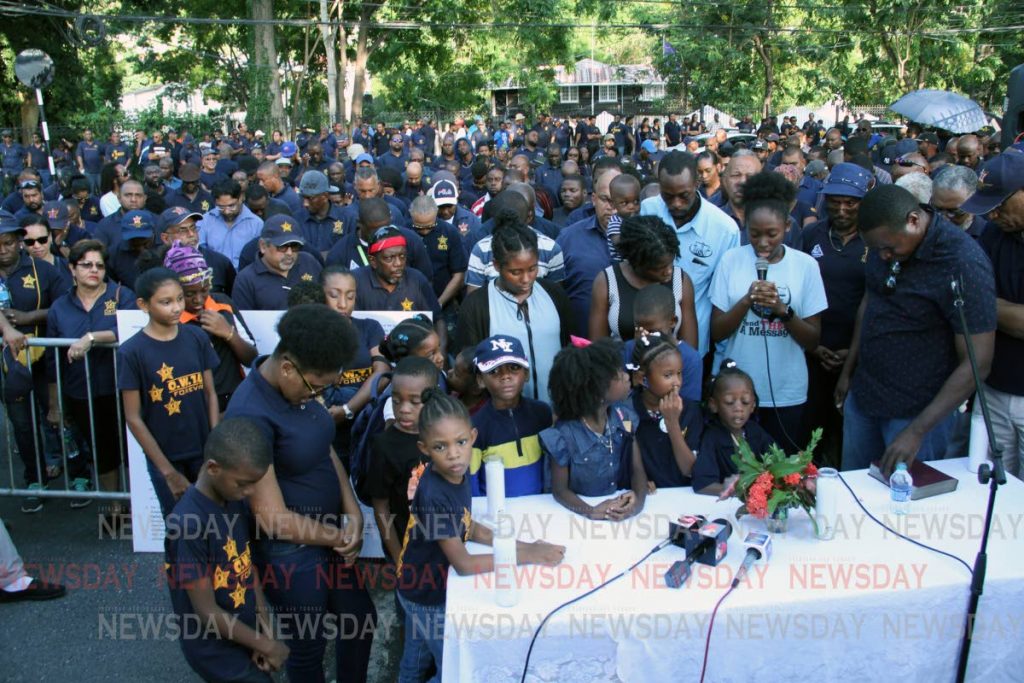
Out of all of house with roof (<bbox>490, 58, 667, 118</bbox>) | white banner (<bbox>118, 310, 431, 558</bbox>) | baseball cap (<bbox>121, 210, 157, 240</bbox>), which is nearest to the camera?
white banner (<bbox>118, 310, 431, 558</bbox>)

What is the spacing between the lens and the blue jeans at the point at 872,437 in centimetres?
416

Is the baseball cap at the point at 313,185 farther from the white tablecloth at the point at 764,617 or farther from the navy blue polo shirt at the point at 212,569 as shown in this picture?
the white tablecloth at the point at 764,617

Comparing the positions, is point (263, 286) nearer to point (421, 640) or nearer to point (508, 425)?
point (508, 425)

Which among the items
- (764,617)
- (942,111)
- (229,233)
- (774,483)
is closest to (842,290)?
(774,483)

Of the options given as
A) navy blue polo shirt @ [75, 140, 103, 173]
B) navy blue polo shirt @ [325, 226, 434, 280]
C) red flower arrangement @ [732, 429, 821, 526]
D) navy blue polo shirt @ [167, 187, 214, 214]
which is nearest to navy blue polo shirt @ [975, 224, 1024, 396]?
red flower arrangement @ [732, 429, 821, 526]

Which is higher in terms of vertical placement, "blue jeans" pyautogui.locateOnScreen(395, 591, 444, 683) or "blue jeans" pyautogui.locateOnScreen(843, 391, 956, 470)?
"blue jeans" pyautogui.locateOnScreen(843, 391, 956, 470)

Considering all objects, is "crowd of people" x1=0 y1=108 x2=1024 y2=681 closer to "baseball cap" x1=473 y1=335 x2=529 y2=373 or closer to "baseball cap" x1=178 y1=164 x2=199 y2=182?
"baseball cap" x1=473 y1=335 x2=529 y2=373

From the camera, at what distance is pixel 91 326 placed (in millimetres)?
5340

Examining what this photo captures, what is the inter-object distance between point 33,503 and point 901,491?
5.39 m

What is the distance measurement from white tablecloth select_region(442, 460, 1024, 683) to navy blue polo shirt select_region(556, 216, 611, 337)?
7.58 feet

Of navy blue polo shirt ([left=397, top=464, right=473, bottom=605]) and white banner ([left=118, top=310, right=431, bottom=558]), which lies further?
white banner ([left=118, top=310, right=431, bottom=558])

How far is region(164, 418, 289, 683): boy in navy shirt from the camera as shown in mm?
2912

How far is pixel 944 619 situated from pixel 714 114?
37.5 meters

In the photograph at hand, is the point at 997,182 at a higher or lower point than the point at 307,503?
higher
